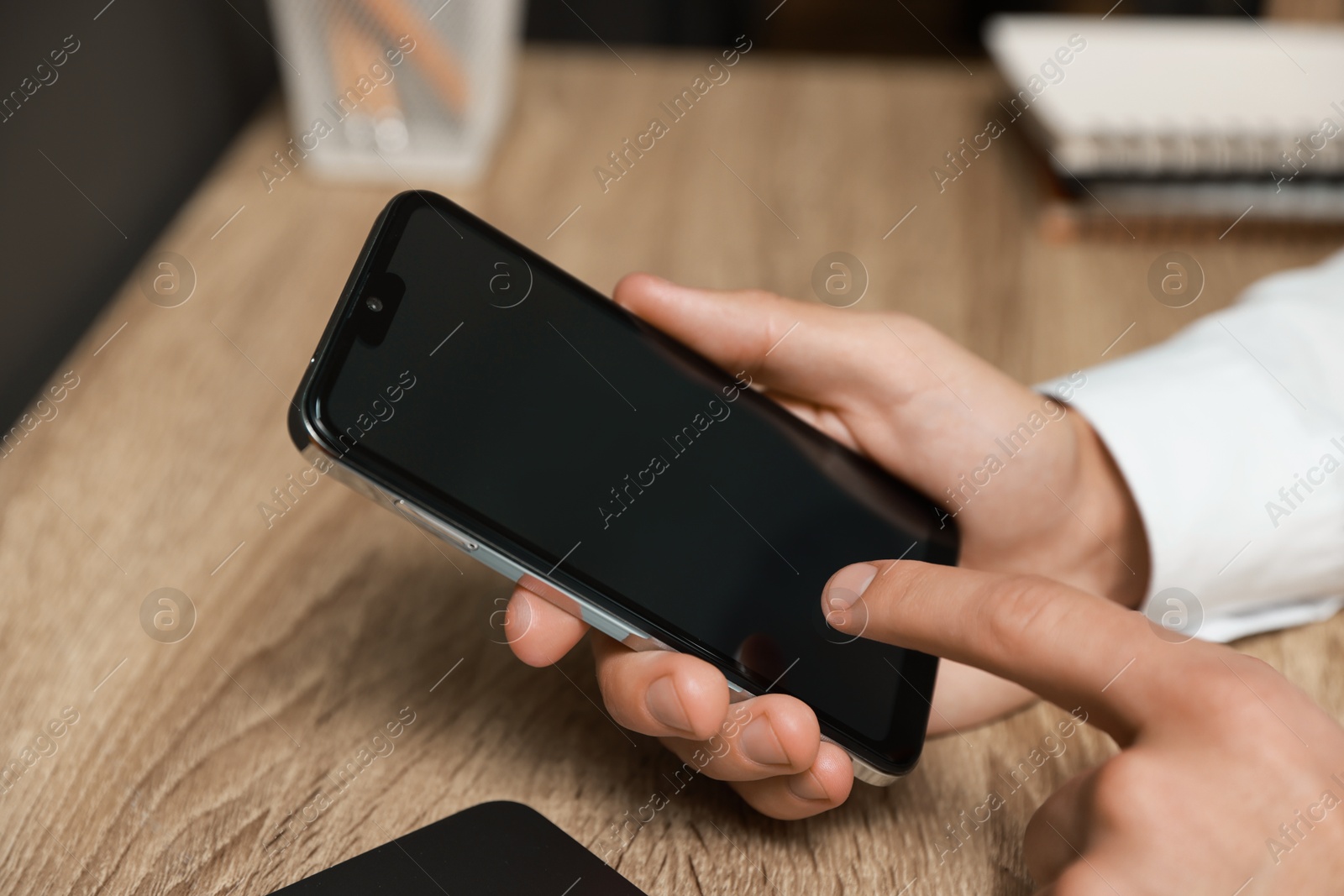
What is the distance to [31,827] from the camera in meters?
0.42

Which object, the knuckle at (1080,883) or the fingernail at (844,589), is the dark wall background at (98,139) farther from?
the knuckle at (1080,883)

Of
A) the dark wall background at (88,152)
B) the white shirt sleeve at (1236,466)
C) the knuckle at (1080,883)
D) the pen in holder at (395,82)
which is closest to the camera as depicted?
the knuckle at (1080,883)

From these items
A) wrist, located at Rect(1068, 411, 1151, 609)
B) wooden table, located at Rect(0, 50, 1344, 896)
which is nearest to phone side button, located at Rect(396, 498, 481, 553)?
wooden table, located at Rect(0, 50, 1344, 896)

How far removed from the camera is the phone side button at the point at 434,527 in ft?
1.32

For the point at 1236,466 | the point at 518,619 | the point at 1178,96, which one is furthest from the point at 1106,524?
the point at 1178,96

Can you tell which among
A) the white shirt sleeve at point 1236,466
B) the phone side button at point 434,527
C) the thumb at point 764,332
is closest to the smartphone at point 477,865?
the phone side button at point 434,527

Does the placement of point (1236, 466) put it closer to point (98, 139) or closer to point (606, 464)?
point (606, 464)

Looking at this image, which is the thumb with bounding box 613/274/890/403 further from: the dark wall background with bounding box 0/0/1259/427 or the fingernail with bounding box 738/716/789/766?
the dark wall background with bounding box 0/0/1259/427

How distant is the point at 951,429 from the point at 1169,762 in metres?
0.26

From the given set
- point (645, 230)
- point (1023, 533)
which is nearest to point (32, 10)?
point (645, 230)

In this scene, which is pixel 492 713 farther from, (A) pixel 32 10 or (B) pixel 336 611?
(A) pixel 32 10

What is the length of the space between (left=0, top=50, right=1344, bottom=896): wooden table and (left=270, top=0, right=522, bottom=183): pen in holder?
0.03 metres

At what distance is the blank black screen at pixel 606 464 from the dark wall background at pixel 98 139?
0.41 m

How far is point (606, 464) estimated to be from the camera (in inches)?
18.0
